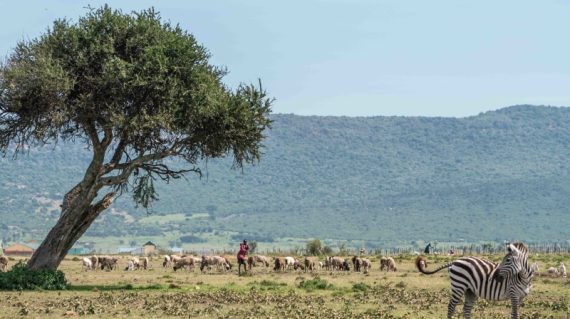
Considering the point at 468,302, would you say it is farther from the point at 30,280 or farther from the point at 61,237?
the point at 61,237

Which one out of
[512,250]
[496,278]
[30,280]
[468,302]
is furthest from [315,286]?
[512,250]

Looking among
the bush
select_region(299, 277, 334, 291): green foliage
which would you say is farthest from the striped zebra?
the bush

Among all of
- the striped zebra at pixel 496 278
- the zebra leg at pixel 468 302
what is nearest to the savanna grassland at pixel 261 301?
the zebra leg at pixel 468 302

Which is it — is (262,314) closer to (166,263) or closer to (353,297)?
(353,297)

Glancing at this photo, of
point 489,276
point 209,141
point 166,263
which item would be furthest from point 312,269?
point 489,276

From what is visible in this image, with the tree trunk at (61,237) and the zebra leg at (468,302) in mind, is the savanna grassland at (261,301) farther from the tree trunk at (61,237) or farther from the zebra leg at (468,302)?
the zebra leg at (468,302)

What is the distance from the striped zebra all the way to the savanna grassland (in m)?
3.68

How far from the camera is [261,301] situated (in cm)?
3697

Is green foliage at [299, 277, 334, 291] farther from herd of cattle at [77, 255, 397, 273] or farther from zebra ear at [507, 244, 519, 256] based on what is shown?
zebra ear at [507, 244, 519, 256]

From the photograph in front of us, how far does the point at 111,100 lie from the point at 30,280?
8284 millimetres

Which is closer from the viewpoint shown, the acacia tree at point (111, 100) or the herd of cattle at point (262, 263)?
the acacia tree at point (111, 100)

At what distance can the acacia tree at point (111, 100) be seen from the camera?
43.1 m

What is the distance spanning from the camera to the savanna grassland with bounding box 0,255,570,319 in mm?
32281

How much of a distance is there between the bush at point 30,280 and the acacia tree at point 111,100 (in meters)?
1.40
